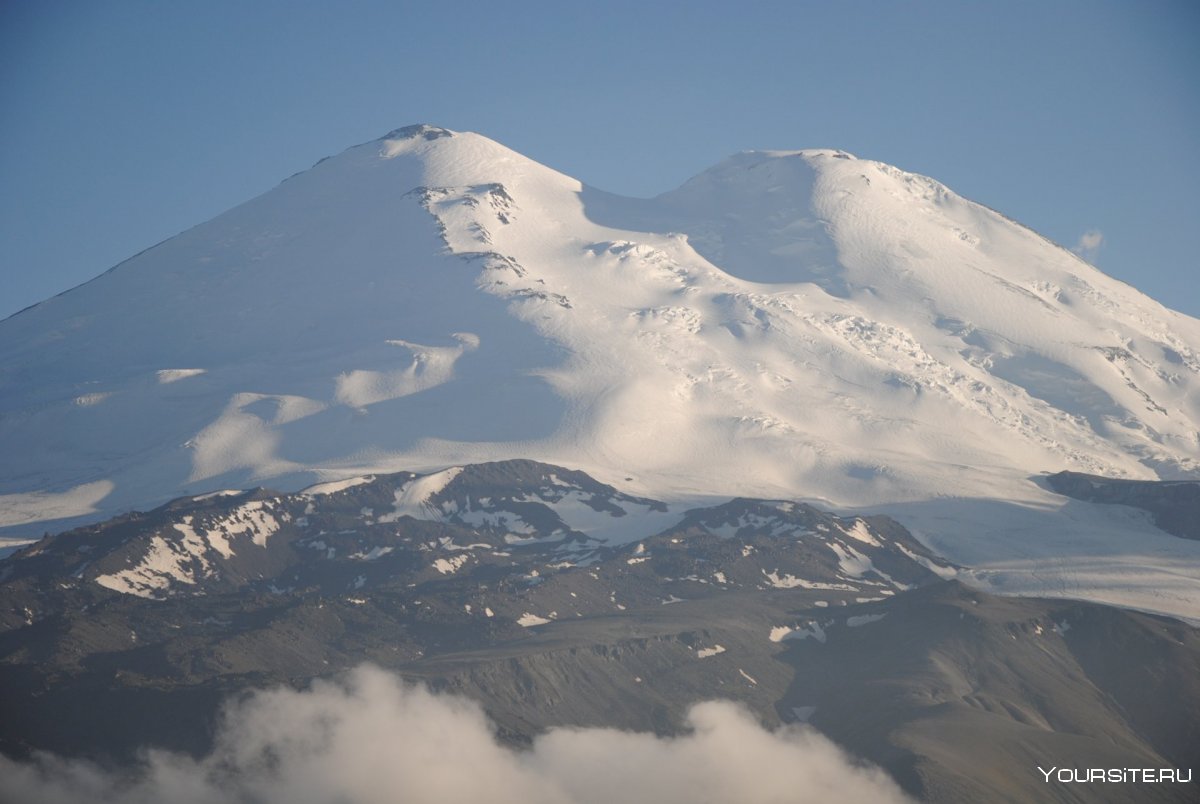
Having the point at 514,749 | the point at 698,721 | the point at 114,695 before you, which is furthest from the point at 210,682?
the point at 698,721

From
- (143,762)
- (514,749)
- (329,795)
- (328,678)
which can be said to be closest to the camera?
(329,795)

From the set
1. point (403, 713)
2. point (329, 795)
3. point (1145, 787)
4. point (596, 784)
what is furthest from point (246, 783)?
point (1145, 787)

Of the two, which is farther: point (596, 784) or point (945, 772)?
point (945, 772)

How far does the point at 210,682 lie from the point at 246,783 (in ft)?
90.2

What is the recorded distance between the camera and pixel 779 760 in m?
170

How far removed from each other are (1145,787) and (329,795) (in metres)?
96.0

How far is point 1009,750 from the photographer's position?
17725 cm

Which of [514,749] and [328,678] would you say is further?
[328,678]

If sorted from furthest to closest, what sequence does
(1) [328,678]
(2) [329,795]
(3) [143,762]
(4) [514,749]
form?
1. (1) [328,678]
2. (4) [514,749]
3. (3) [143,762]
4. (2) [329,795]

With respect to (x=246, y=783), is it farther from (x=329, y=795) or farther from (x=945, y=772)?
(x=945, y=772)

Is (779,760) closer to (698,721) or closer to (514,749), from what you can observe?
(698,721)

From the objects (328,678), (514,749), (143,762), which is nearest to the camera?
(143,762)

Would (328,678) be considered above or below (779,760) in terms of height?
above

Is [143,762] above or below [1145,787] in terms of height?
above
